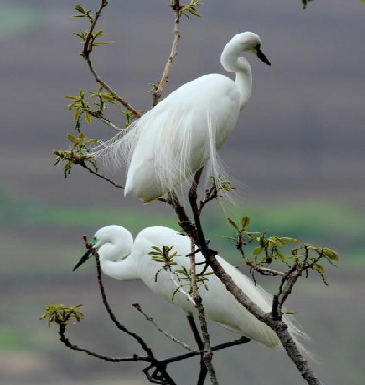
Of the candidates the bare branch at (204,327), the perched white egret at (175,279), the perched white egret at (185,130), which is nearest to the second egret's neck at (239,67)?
the perched white egret at (185,130)

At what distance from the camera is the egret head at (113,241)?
5199 millimetres

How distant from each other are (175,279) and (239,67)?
1.36 meters

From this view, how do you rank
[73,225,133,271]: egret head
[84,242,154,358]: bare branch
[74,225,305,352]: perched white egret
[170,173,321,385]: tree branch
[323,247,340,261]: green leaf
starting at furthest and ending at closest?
1. [73,225,133,271]: egret head
2. [74,225,305,352]: perched white egret
3. [84,242,154,358]: bare branch
4. [170,173,321,385]: tree branch
5. [323,247,340,261]: green leaf

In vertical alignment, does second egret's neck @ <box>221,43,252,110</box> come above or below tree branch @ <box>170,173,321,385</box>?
above

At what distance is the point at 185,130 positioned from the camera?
3479 mm

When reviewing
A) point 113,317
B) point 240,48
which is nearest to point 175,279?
point 113,317

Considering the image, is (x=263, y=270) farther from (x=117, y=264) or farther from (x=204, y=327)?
(x=117, y=264)

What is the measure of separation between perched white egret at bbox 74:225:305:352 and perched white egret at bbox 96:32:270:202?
32.7 inches

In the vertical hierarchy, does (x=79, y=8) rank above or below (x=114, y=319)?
above

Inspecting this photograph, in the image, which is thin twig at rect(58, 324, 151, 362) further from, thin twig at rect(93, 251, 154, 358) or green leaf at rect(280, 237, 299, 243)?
green leaf at rect(280, 237, 299, 243)

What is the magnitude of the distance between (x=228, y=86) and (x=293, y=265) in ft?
3.41

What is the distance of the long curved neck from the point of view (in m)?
5.22

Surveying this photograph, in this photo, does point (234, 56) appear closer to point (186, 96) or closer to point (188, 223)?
point (186, 96)

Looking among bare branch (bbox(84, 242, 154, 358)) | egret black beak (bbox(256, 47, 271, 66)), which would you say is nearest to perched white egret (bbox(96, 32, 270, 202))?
egret black beak (bbox(256, 47, 271, 66))
